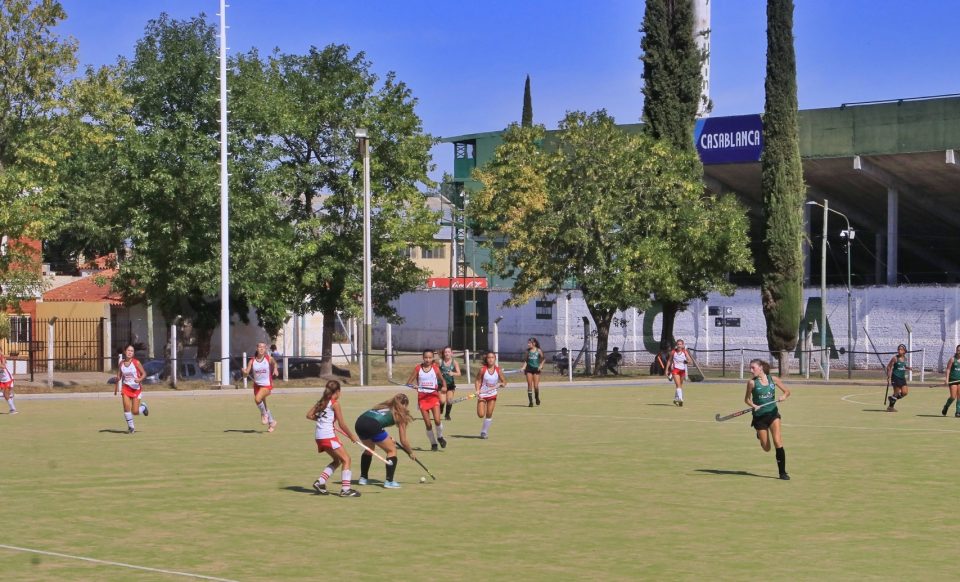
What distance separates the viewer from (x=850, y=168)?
67.5 m

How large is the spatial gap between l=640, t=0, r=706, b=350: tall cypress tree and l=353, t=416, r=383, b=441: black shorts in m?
41.5

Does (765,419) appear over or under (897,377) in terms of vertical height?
under

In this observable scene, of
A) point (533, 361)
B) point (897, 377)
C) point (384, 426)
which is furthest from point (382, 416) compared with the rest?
point (897, 377)

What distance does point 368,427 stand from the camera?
18.3m

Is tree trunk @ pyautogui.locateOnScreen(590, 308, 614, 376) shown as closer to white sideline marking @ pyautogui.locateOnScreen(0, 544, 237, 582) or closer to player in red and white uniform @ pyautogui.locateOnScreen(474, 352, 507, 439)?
player in red and white uniform @ pyautogui.locateOnScreen(474, 352, 507, 439)

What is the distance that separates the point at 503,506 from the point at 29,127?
34.1m

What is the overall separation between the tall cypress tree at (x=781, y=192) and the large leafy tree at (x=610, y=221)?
2499 millimetres

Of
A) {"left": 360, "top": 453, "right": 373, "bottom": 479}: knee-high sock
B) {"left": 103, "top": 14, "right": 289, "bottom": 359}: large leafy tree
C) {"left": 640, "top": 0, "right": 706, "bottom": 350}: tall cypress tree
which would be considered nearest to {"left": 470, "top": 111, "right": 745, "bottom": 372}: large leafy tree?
{"left": 640, "top": 0, "right": 706, "bottom": 350}: tall cypress tree

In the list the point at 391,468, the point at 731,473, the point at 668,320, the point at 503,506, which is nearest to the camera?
the point at 503,506

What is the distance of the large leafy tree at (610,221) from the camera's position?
56.2 metres

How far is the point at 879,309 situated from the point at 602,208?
1807cm

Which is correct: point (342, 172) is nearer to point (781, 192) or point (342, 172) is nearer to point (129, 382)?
point (781, 192)

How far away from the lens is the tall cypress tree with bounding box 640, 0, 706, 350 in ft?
194

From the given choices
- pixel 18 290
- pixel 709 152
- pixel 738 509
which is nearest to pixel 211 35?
pixel 709 152
